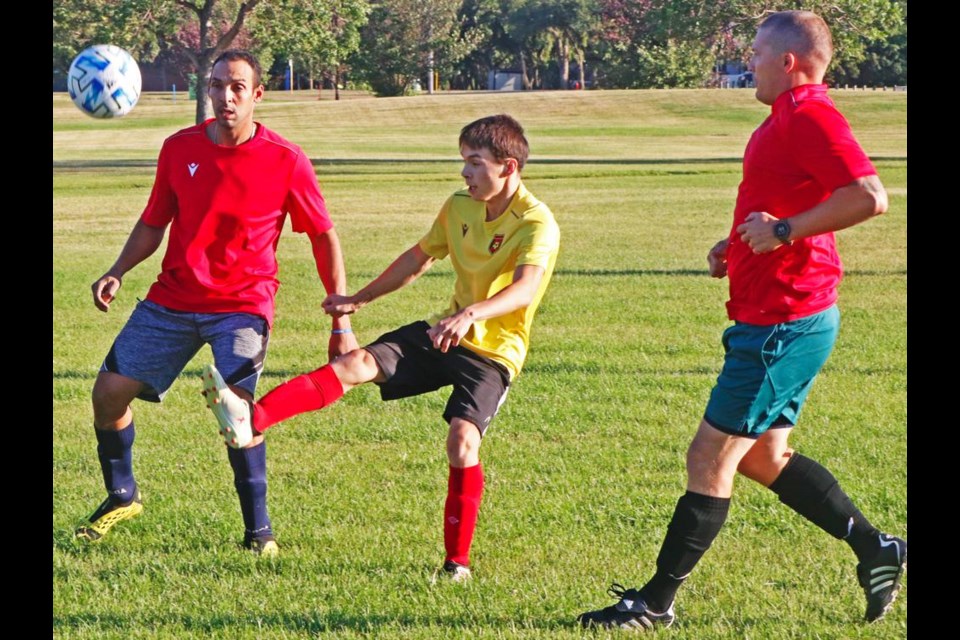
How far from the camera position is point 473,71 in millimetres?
87625

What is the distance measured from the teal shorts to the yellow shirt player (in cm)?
87

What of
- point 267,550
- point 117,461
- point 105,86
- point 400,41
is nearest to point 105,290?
point 117,461

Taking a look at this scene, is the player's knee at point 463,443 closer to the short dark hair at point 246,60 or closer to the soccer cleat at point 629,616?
the soccer cleat at point 629,616

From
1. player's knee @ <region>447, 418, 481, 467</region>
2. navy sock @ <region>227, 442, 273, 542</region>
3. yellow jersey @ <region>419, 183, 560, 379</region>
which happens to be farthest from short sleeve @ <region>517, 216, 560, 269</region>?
navy sock @ <region>227, 442, 273, 542</region>

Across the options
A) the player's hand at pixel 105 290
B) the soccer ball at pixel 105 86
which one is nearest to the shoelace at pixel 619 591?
the player's hand at pixel 105 290

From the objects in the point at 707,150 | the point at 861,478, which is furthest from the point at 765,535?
the point at 707,150

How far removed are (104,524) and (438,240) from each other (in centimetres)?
193

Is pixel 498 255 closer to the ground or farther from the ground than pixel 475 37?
closer to the ground

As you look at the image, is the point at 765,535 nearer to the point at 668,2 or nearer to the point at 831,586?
the point at 831,586

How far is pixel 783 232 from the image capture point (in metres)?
3.95

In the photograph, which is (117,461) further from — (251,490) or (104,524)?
(251,490)

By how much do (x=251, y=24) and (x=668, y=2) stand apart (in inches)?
502

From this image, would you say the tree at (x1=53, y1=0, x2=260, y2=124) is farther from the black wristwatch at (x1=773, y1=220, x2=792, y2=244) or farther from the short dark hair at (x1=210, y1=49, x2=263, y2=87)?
the black wristwatch at (x1=773, y1=220, x2=792, y2=244)

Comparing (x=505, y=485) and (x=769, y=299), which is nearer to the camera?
(x=769, y=299)
